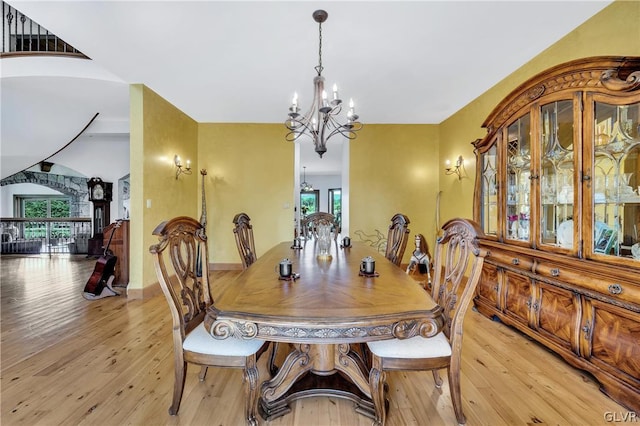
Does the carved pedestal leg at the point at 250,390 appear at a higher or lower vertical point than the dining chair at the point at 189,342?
lower

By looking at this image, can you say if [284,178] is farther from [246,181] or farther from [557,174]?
[557,174]

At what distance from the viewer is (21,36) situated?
405 centimetres

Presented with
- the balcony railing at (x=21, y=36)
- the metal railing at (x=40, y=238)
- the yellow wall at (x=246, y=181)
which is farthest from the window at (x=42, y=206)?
the yellow wall at (x=246, y=181)

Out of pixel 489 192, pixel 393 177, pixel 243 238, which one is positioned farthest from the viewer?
pixel 393 177

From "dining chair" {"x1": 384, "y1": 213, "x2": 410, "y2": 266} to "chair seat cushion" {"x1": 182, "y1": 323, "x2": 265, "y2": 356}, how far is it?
1.41 metres

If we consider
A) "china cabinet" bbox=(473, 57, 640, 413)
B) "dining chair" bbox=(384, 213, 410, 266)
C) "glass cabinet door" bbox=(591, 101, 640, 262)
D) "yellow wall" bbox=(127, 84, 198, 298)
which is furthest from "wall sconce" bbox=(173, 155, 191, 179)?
"glass cabinet door" bbox=(591, 101, 640, 262)

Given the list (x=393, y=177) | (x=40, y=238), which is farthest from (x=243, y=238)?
(x=40, y=238)

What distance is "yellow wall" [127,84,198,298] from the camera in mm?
3537

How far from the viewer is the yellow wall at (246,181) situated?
5.14m

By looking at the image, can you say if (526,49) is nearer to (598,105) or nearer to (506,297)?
(598,105)

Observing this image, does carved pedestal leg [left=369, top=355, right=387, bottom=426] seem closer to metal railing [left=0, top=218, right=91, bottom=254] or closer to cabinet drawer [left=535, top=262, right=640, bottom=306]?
cabinet drawer [left=535, top=262, right=640, bottom=306]

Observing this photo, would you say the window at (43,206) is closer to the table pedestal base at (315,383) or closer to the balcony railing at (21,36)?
the balcony railing at (21,36)

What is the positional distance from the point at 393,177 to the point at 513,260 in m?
2.89

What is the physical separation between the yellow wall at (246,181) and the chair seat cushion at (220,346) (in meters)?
3.73
